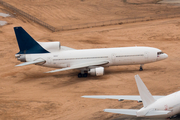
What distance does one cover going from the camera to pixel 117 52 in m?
44.2

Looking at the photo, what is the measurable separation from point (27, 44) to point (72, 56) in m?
7.21

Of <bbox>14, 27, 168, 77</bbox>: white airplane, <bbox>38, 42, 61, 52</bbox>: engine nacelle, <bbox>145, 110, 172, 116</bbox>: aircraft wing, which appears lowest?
<bbox>145, 110, 172, 116</bbox>: aircraft wing

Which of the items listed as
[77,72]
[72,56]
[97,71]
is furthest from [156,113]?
[77,72]

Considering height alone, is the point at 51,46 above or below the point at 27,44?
below

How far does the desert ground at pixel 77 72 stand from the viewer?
110 feet

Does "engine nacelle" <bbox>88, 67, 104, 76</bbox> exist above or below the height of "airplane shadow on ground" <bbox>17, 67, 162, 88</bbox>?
above

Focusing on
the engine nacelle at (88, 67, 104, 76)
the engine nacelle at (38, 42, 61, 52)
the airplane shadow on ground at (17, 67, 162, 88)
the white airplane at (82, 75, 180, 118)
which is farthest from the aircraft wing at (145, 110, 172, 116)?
the engine nacelle at (38, 42, 61, 52)

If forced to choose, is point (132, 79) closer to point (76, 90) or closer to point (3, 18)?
point (76, 90)

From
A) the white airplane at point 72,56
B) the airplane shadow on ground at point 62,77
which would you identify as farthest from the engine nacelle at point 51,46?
the airplane shadow on ground at point 62,77

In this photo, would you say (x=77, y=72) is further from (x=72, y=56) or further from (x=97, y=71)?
(x=97, y=71)

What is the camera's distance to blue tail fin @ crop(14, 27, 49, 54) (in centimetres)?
4328

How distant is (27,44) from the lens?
43.5 metres

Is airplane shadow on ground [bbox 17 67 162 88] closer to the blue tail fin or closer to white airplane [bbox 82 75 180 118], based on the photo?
the blue tail fin

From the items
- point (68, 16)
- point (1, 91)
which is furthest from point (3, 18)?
point (1, 91)
